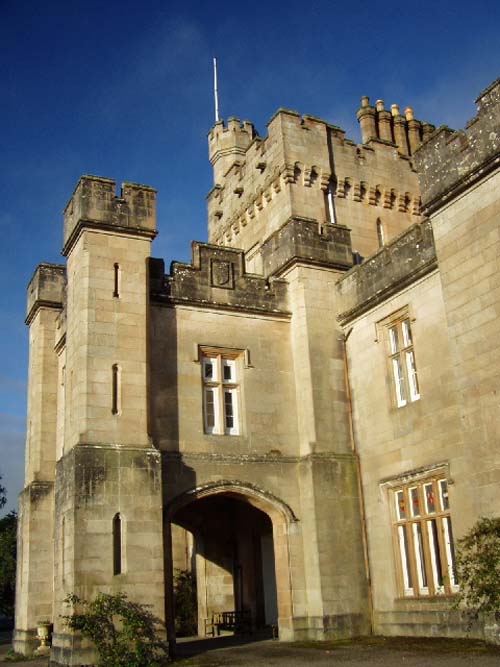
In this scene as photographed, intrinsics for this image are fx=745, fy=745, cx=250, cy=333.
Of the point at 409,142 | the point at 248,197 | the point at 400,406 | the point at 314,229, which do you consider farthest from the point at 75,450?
the point at 409,142

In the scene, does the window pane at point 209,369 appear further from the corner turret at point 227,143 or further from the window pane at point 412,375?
the corner turret at point 227,143

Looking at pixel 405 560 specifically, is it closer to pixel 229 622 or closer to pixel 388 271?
pixel 388 271

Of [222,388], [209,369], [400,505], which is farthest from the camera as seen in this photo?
[209,369]

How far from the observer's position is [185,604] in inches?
730

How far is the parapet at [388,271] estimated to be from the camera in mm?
13664

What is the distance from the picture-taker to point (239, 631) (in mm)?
17281

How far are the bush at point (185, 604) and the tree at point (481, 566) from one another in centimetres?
914

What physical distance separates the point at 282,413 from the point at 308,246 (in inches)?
144

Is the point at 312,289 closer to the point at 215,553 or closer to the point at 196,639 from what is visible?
the point at 215,553

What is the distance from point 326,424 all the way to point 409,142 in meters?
11.7

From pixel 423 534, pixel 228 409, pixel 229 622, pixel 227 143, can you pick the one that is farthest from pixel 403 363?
pixel 227 143

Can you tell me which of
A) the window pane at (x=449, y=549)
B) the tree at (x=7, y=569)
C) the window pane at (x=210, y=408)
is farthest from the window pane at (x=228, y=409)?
the tree at (x=7, y=569)

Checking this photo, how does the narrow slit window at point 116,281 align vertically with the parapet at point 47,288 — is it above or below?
below

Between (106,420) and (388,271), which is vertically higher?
(388,271)
